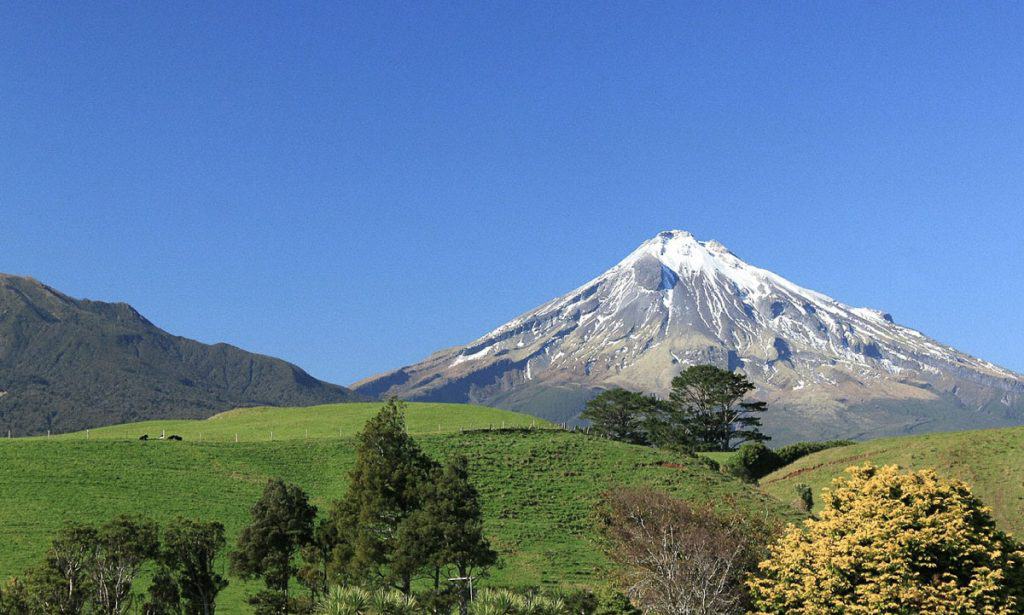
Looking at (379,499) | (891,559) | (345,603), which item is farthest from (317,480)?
(891,559)

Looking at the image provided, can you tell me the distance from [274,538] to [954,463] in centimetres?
5676

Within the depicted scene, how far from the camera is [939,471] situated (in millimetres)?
76938

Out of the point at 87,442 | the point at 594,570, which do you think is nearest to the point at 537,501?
the point at 594,570

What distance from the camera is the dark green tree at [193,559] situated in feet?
134

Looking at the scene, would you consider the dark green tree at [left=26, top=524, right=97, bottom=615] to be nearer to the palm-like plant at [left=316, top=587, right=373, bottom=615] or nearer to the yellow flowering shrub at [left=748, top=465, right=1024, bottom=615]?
the palm-like plant at [left=316, top=587, right=373, bottom=615]

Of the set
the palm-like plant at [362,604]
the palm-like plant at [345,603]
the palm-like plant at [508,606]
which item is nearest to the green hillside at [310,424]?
the palm-like plant at [362,604]

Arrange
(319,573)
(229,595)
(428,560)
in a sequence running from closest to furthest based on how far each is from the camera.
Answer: (428,560) < (319,573) < (229,595)

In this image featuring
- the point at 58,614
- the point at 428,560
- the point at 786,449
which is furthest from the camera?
the point at 786,449

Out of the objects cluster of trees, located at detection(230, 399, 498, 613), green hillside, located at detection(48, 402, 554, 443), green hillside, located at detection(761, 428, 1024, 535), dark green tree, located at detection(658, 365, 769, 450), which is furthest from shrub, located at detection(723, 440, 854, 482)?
cluster of trees, located at detection(230, 399, 498, 613)

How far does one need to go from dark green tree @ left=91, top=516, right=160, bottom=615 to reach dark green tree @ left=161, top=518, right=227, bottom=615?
1120 mm

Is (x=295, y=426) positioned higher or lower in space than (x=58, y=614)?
higher

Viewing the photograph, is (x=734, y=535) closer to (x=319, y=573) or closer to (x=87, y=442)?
(x=319, y=573)

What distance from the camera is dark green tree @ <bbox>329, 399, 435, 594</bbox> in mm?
41688

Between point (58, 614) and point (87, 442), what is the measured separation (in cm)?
5014
